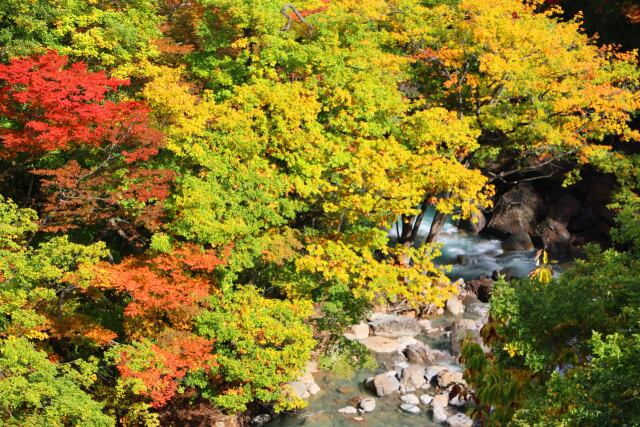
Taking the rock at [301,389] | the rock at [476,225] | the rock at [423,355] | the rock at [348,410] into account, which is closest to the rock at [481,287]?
the rock at [423,355]

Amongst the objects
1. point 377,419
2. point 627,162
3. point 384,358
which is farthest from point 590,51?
point 377,419

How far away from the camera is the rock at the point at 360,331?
2517cm

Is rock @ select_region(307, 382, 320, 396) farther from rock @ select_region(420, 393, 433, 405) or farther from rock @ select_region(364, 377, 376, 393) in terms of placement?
rock @ select_region(420, 393, 433, 405)

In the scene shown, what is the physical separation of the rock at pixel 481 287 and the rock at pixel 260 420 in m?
12.0

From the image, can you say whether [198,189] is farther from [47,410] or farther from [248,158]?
[47,410]

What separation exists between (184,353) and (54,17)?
454 inches

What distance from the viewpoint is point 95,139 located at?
17.8 m

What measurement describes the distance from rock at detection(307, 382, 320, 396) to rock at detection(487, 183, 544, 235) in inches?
636

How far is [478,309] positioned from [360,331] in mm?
5235

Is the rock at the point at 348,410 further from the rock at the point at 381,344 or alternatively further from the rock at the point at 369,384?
the rock at the point at 381,344

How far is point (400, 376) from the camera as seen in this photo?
22266 mm

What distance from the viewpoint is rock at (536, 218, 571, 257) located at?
32562mm

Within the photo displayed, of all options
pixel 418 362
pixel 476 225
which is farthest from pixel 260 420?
pixel 476 225

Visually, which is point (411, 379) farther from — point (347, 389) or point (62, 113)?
point (62, 113)
